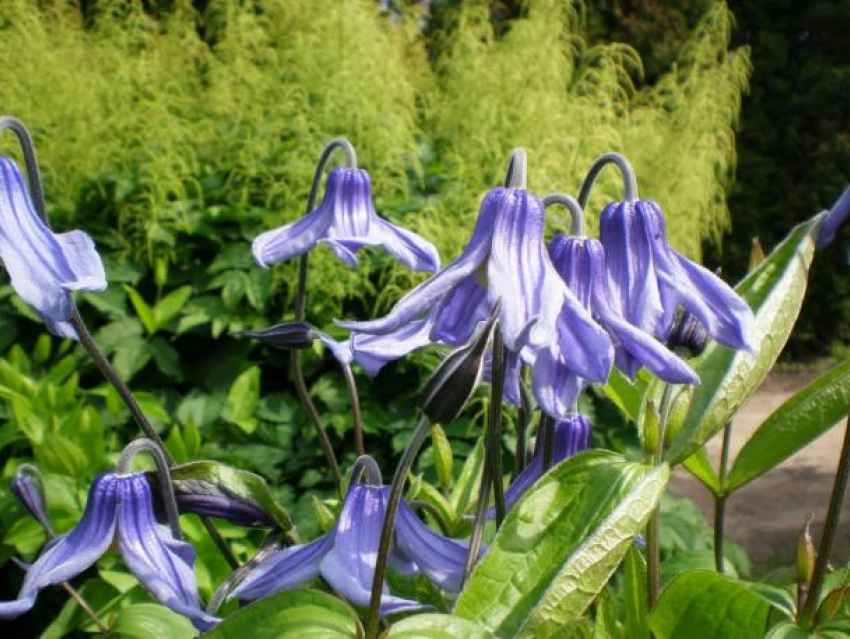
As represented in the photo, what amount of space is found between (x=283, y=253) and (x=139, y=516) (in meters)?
0.39

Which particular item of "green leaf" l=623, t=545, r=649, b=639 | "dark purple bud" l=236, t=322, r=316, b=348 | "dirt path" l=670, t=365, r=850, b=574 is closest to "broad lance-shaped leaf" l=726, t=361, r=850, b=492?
"green leaf" l=623, t=545, r=649, b=639

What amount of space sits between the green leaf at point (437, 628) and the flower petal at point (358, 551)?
57 millimetres

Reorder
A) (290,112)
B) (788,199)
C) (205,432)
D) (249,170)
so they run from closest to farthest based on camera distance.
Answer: (205,432), (249,170), (290,112), (788,199)

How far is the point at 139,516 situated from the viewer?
2.66ft

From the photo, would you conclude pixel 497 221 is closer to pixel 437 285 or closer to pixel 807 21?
pixel 437 285

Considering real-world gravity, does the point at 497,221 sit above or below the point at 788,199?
above

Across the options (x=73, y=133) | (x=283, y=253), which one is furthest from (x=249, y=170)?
(x=283, y=253)

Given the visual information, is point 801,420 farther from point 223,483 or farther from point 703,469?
point 223,483

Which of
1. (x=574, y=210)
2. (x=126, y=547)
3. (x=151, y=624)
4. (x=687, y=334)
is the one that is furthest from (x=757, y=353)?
(x=151, y=624)

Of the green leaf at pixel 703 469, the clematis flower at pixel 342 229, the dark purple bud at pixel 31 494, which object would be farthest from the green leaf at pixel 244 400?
the green leaf at pixel 703 469

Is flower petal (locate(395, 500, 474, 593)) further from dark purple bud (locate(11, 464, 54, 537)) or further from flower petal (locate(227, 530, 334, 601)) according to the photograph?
dark purple bud (locate(11, 464, 54, 537))

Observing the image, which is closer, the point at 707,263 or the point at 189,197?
the point at 189,197

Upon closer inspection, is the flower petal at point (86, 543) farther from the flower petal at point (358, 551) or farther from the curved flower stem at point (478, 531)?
the curved flower stem at point (478, 531)

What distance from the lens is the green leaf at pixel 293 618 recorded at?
0.70m
